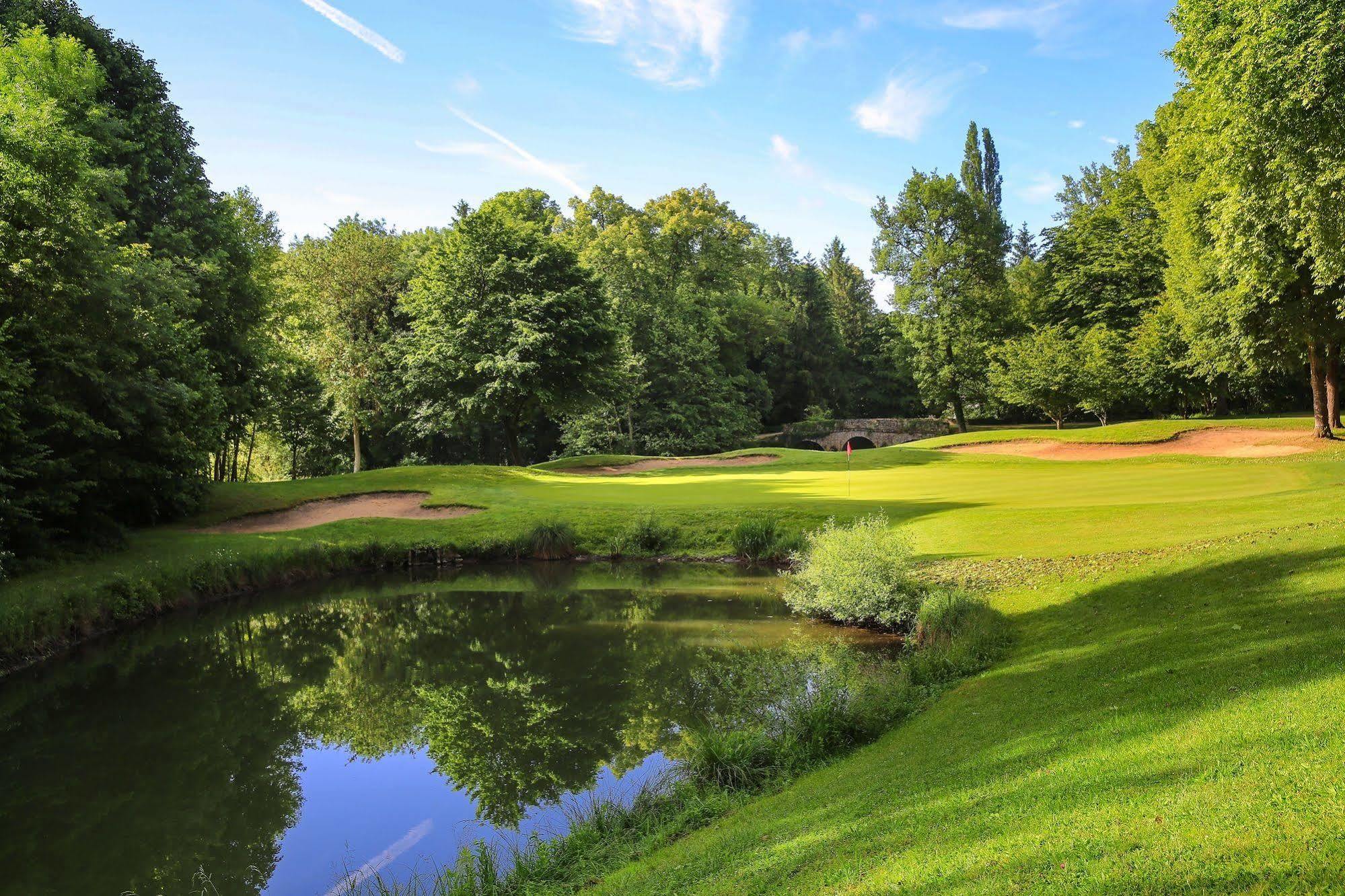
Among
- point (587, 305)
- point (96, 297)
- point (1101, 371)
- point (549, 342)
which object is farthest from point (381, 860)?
point (1101, 371)

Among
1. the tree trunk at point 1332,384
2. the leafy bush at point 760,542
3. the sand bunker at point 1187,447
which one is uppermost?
the tree trunk at point 1332,384

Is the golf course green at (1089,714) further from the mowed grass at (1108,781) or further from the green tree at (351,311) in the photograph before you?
the green tree at (351,311)

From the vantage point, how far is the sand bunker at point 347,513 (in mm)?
24703

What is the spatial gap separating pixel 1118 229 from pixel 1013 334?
9.19 metres

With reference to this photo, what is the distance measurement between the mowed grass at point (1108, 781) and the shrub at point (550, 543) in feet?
51.4

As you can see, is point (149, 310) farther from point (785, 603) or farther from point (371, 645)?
point (785, 603)

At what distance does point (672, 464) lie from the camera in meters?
40.3

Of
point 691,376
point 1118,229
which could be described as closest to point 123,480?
point 691,376

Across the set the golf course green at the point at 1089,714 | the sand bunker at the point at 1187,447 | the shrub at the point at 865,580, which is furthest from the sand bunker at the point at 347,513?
the sand bunker at the point at 1187,447

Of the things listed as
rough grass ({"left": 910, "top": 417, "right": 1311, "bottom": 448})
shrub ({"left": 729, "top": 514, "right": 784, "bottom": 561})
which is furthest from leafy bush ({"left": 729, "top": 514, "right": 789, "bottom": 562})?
rough grass ({"left": 910, "top": 417, "right": 1311, "bottom": 448})

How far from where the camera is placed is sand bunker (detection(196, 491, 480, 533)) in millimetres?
24703

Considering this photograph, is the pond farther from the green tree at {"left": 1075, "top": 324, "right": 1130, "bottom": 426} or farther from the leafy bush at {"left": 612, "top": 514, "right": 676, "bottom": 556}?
the green tree at {"left": 1075, "top": 324, "right": 1130, "bottom": 426}

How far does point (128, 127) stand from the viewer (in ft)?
88.3

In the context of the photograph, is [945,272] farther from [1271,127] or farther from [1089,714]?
[1089,714]
